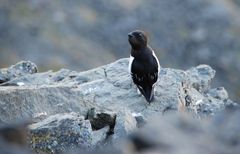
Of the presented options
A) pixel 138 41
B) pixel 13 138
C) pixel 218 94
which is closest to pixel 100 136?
pixel 138 41

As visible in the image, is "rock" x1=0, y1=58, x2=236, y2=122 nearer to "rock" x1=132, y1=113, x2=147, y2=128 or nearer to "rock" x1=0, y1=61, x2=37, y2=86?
"rock" x1=132, y1=113, x2=147, y2=128

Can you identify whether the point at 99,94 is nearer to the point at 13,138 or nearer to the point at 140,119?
the point at 140,119

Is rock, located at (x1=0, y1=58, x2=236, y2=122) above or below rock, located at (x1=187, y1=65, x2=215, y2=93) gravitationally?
below

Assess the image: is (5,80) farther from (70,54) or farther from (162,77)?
(70,54)

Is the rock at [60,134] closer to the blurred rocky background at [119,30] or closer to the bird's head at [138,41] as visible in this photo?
the bird's head at [138,41]

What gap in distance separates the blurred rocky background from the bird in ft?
187

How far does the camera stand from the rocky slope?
13.2 metres

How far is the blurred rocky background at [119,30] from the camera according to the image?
79125 millimetres

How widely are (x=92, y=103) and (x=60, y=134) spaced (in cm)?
309

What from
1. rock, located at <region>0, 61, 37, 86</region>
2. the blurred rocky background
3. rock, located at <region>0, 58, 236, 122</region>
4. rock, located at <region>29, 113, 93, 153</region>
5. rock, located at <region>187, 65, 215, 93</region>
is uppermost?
the blurred rocky background

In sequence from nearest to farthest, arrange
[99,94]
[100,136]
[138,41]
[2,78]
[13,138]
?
[13,138]
[100,136]
[99,94]
[138,41]
[2,78]

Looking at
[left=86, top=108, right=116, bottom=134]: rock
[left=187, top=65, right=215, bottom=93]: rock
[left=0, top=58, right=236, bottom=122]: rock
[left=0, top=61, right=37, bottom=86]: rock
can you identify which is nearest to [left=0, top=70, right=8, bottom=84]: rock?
[left=0, top=61, right=37, bottom=86]: rock

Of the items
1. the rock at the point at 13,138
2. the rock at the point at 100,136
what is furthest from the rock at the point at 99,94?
the rock at the point at 13,138

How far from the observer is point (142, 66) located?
19.0 meters
